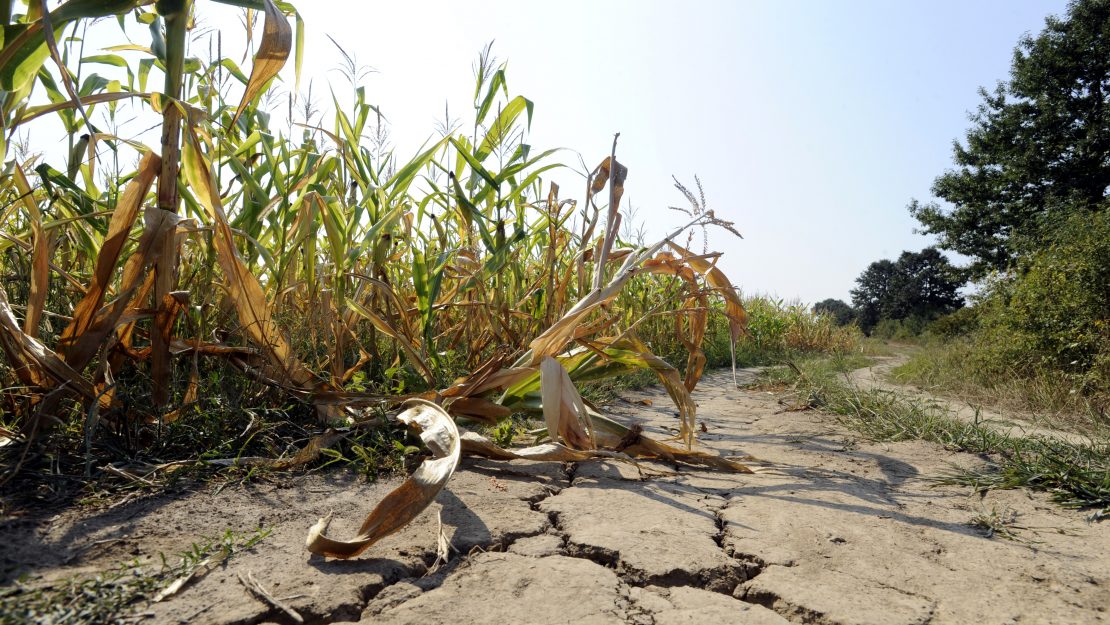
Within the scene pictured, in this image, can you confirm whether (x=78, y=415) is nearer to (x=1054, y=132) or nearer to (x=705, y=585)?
(x=705, y=585)

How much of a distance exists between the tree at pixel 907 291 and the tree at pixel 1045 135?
20.2 feet

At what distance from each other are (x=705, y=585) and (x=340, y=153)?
1.70m

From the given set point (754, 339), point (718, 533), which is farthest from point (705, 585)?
point (754, 339)

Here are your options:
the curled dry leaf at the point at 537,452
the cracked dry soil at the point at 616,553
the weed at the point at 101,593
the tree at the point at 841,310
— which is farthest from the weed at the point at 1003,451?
the tree at the point at 841,310

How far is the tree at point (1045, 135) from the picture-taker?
14531 mm

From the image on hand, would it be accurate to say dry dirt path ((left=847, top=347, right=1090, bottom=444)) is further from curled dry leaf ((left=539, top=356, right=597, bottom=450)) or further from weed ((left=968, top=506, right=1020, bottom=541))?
curled dry leaf ((left=539, top=356, right=597, bottom=450))

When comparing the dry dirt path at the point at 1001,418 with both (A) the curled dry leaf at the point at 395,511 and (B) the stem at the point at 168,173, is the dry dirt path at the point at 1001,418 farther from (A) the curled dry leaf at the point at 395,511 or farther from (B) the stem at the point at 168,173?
(B) the stem at the point at 168,173

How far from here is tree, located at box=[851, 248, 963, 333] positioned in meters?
23.5

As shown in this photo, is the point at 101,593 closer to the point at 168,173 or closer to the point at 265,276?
the point at 168,173

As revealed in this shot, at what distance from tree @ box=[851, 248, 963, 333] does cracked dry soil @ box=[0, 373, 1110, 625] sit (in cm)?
2331

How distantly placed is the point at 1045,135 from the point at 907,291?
9858mm

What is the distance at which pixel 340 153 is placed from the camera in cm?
214

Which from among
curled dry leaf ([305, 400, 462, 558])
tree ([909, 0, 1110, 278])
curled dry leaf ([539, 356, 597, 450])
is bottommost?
curled dry leaf ([305, 400, 462, 558])

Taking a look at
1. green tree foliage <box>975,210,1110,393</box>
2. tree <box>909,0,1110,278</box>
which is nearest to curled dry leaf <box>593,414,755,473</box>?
green tree foliage <box>975,210,1110,393</box>
